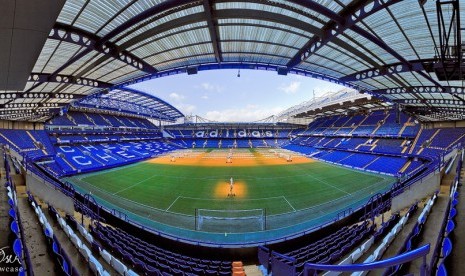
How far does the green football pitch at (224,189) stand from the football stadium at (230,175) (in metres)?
0.20

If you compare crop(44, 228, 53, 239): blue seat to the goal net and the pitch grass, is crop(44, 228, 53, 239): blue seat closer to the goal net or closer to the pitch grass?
the goal net

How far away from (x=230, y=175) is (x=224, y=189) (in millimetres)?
7462

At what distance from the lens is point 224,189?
23.4m

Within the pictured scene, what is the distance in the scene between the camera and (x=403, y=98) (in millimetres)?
21469

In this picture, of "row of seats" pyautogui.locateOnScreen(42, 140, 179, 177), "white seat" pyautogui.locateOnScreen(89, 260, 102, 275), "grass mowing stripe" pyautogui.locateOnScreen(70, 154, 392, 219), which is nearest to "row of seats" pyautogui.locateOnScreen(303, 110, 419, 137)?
"grass mowing stripe" pyautogui.locateOnScreen(70, 154, 392, 219)

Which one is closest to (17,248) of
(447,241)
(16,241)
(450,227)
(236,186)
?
(16,241)

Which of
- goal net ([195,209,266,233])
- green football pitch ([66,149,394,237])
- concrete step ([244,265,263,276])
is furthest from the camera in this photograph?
green football pitch ([66,149,394,237])

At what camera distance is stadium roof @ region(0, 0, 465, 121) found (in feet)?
26.3

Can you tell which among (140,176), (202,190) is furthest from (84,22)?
(140,176)

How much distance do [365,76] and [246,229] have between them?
42.1 ft

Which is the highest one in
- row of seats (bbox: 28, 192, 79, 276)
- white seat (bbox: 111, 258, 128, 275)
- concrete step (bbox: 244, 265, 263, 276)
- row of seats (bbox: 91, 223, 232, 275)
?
row of seats (bbox: 28, 192, 79, 276)

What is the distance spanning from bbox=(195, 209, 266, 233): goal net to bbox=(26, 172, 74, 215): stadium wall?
8.24 meters

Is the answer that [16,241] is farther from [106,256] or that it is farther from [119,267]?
[106,256]

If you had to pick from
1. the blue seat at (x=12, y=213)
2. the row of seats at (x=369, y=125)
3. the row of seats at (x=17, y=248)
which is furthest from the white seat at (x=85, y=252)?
the row of seats at (x=369, y=125)
